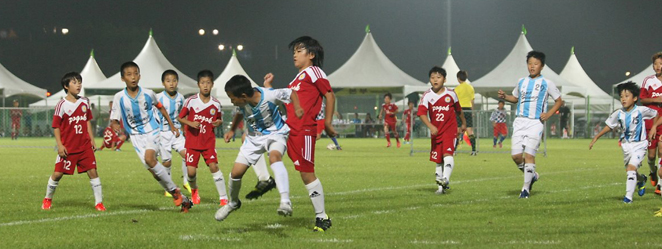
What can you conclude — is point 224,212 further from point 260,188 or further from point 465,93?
point 465,93

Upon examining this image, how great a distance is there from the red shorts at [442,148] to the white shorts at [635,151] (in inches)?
93.0

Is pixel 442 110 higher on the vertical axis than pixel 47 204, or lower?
higher

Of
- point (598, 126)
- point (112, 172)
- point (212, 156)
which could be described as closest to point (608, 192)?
point (212, 156)

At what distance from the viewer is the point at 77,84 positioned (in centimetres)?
921

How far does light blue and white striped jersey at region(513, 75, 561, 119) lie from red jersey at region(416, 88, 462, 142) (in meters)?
1.14

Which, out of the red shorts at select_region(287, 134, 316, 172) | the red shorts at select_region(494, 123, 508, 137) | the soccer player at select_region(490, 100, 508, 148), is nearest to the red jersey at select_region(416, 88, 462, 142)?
the red shorts at select_region(287, 134, 316, 172)

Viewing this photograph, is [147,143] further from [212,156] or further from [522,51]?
[522,51]

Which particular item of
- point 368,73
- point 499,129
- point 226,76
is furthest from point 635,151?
point 226,76

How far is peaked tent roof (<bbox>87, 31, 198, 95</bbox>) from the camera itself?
42.8 metres

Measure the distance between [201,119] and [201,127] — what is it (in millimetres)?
165

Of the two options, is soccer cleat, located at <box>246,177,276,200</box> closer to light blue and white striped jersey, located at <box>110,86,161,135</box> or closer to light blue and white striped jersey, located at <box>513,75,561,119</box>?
light blue and white striped jersey, located at <box>110,86,161,135</box>

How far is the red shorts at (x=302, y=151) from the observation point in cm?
701

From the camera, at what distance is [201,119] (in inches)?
411

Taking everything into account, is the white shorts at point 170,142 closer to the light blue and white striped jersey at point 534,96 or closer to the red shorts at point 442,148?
the red shorts at point 442,148
